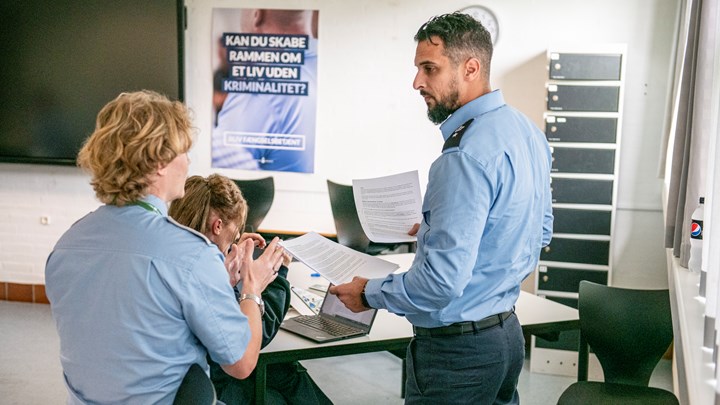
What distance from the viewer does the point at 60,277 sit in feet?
5.22

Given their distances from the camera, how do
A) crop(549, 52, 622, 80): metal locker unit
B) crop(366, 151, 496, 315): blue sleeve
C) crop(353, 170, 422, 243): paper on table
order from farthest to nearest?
crop(549, 52, 622, 80): metal locker unit < crop(353, 170, 422, 243): paper on table < crop(366, 151, 496, 315): blue sleeve

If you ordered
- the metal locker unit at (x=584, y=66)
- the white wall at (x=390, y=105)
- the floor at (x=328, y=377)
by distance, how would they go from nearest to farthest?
1. the floor at (x=328, y=377)
2. the metal locker unit at (x=584, y=66)
3. the white wall at (x=390, y=105)

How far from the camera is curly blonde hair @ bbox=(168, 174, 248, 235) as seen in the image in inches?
87.1

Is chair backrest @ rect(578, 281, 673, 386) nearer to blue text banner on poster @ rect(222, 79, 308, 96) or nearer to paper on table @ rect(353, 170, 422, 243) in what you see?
paper on table @ rect(353, 170, 422, 243)

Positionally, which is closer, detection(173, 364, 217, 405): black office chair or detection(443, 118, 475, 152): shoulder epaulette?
detection(173, 364, 217, 405): black office chair

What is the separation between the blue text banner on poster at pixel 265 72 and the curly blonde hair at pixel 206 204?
9.91 ft

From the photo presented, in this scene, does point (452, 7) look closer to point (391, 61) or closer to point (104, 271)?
point (391, 61)

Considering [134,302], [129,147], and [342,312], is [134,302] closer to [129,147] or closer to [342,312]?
[129,147]

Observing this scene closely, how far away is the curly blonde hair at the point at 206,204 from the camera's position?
2213mm

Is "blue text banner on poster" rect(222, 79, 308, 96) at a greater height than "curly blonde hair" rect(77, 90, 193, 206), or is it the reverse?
"blue text banner on poster" rect(222, 79, 308, 96)

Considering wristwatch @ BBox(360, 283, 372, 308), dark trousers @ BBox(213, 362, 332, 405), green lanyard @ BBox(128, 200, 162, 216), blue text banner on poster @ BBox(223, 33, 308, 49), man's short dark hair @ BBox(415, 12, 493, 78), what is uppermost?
blue text banner on poster @ BBox(223, 33, 308, 49)

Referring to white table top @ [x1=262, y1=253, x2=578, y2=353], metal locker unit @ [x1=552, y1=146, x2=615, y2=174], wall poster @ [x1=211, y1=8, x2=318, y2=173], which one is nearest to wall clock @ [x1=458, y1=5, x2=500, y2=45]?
metal locker unit @ [x1=552, y1=146, x2=615, y2=174]

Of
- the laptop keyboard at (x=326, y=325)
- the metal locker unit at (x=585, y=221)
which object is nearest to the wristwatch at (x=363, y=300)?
the laptop keyboard at (x=326, y=325)

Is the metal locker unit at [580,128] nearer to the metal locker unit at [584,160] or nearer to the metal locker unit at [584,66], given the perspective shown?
the metal locker unit at [584,160]
